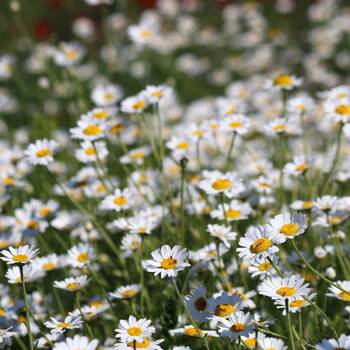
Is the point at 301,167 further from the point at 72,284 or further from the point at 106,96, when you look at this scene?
the point at 106,96

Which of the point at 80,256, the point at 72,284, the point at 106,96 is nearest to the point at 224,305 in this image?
the point at 72,284

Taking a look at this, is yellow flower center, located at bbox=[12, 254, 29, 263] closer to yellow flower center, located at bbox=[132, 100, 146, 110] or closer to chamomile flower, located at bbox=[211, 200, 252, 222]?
chamomile flower, located at bbox=[211, 200, 252, 222]

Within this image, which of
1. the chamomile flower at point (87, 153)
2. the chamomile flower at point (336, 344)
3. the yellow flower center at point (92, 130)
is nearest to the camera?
the chamomile flower at point (336, 344)

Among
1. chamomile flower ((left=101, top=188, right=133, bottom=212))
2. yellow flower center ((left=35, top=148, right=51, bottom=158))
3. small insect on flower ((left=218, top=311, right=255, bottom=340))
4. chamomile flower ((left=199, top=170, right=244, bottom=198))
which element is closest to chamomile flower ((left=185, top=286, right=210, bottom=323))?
small insect on flower ((left=218, top=311, right=255, bottom=340))

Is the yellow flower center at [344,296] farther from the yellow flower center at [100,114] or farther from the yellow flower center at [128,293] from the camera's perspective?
the yellow flower center at [100,114]

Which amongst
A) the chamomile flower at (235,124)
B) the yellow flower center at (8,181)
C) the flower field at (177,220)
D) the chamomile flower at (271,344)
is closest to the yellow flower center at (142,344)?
the flower field at (177,220)
